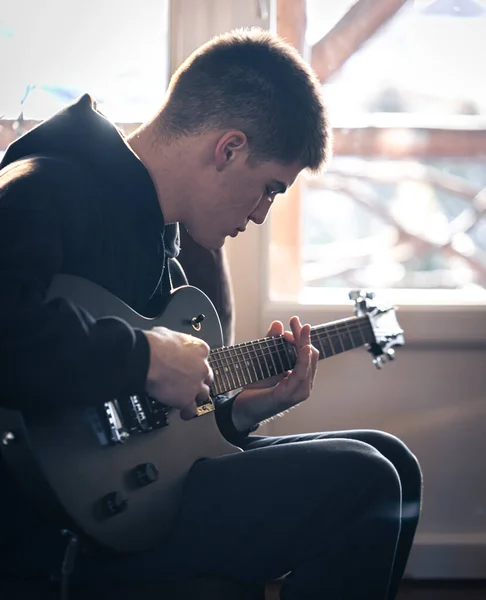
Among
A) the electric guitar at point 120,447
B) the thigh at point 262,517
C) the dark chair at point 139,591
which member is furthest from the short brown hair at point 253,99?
the dark chair at point 139,591

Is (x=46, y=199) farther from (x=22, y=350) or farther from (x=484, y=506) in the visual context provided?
(x=484, y=506)

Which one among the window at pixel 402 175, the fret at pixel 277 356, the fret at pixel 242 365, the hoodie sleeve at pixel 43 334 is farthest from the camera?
the window at pixel 402 175

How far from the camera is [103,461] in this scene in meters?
0.90

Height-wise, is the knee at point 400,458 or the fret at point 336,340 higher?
the fret at point 336,340

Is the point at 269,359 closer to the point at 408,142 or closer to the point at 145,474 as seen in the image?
the point at 145,474

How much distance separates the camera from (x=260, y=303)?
5.69 ft

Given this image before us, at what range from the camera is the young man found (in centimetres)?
81

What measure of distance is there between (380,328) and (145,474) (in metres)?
0.73

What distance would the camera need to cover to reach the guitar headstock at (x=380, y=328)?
150 centimetres

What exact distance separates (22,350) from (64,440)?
5.5 inches

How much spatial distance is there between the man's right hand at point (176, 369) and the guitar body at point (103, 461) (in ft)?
0.25

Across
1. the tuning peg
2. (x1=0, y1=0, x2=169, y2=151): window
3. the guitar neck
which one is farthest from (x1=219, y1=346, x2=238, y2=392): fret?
(x1=0, y1=0, x2=169, y2=151): window

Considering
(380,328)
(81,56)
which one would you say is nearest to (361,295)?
(380,328)

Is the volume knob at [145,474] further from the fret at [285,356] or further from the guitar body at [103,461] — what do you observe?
the fret at [285,356]
